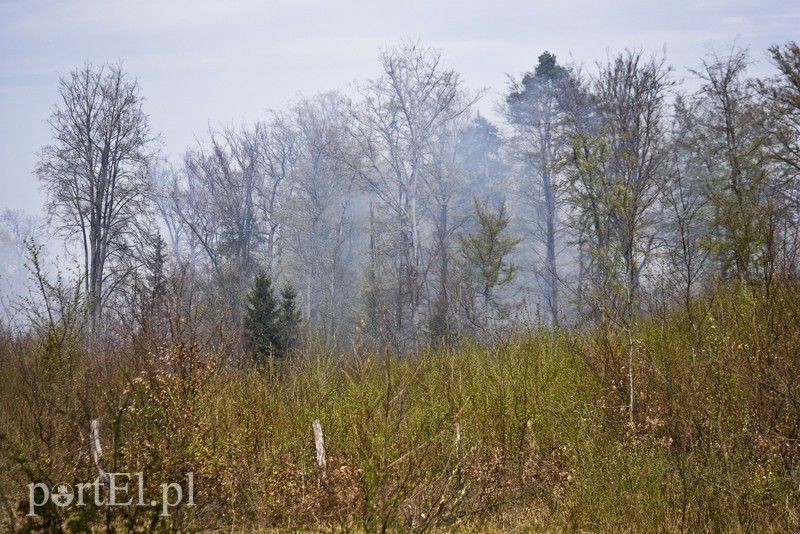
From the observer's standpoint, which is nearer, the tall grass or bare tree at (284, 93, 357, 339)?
the tall grass

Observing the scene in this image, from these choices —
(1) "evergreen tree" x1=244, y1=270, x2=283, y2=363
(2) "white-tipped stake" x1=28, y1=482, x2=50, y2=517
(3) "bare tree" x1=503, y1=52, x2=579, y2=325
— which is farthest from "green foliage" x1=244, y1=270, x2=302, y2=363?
(3) "bare tree" x1=503, y1=52, x2=579, y2=325

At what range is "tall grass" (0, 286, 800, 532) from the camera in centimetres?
487

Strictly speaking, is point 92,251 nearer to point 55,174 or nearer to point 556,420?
point 55,174

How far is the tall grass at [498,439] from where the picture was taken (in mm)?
4871

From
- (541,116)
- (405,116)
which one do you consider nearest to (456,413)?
(405,116)

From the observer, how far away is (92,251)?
2297cm

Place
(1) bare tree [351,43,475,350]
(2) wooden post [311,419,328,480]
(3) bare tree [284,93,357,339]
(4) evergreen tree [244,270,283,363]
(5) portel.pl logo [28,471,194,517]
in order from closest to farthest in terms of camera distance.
→ (5) portel.pl logo [28,471,194,517] < (2) wooden post [311,419,328,480] < (4) evergreen tree [244,270,283,363] < (1) bare tree [351,43,475,350] < (3) bare tree [284,93,357,339]

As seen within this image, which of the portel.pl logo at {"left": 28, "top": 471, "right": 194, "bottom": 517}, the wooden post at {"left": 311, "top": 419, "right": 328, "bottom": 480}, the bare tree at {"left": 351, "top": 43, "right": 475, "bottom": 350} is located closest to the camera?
the portel.pl logo at {"left": 28, "top": 471, "right": 194, "bottom": 517}

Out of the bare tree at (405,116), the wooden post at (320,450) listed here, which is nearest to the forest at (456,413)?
the wooden post at (320,450)

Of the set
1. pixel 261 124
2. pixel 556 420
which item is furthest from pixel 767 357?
pixel 261 124

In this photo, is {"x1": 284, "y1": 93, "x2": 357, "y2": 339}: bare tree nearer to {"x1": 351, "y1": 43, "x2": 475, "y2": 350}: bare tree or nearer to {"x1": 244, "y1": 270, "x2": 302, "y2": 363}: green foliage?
{"x1": 351, "y1": 43, "x2": 475, "y2": 350}: bare tree

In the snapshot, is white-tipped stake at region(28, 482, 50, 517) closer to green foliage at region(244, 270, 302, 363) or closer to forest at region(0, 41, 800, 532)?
forest at region(0, 41, 800, 532)

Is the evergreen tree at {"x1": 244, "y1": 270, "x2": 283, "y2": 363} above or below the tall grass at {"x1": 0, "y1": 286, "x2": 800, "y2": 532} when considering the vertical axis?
above

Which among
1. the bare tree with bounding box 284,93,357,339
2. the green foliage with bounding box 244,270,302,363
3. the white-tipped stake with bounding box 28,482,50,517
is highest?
the bare tree with bounding box 284,93,357,339
